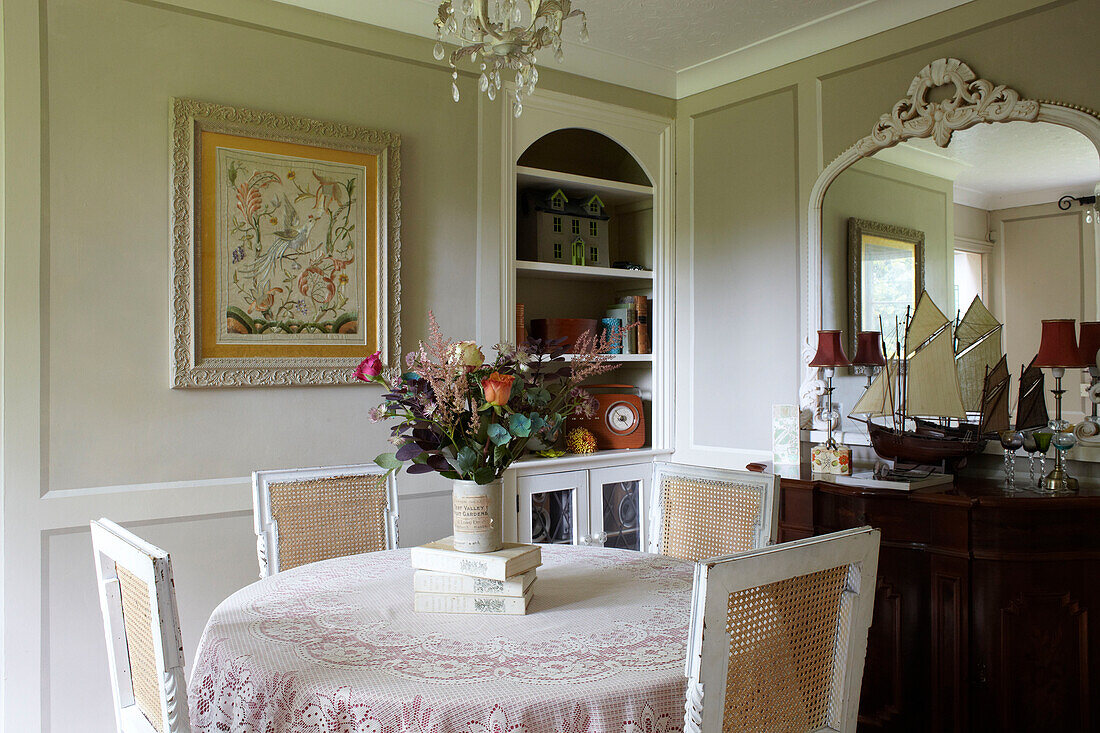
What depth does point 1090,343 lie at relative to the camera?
2561 millimetres

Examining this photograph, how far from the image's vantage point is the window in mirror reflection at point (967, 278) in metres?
2.86

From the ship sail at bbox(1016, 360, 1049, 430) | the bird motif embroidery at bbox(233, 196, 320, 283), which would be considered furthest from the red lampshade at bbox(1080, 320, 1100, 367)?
the bird motif embroidery at bbox(233, 196, 320, 283)

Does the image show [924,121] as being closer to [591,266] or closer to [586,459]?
[591,266]

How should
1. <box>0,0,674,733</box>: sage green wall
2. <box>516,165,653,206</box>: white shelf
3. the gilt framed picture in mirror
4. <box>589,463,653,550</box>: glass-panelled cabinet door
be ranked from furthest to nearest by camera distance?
1. <box>589,463,653,550</box>: glass-panelled cabinet door
2. <box>516,165,653,206</box>: white shelf
3. the gilt framed picture in mirror
4. <box>0,0,674,733</box>: sage green wall

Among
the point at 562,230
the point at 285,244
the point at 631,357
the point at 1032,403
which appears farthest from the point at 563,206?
the point at 1032,403

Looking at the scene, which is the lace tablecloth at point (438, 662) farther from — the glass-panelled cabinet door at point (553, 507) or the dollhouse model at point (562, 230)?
the dollhouse model at point (562, 230)

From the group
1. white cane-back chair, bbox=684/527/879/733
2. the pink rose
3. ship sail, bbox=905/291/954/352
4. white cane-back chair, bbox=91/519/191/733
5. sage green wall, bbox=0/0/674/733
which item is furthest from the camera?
ship sail, bbox=905/291/954/352

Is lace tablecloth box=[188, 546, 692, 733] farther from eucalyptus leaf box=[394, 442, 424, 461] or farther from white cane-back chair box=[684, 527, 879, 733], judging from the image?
eucalyptus leaf box=[394, 442, 424, 461]

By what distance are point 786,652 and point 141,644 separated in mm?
1149

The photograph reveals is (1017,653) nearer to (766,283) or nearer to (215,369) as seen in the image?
(766,283)

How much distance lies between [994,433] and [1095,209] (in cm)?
80

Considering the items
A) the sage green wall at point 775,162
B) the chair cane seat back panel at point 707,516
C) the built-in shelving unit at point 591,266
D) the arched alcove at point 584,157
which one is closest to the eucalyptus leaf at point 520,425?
the chair cane seat back panel at point 707,516

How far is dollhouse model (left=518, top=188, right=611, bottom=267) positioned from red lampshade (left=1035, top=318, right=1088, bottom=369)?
6.32ft

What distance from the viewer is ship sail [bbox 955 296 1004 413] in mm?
2781
